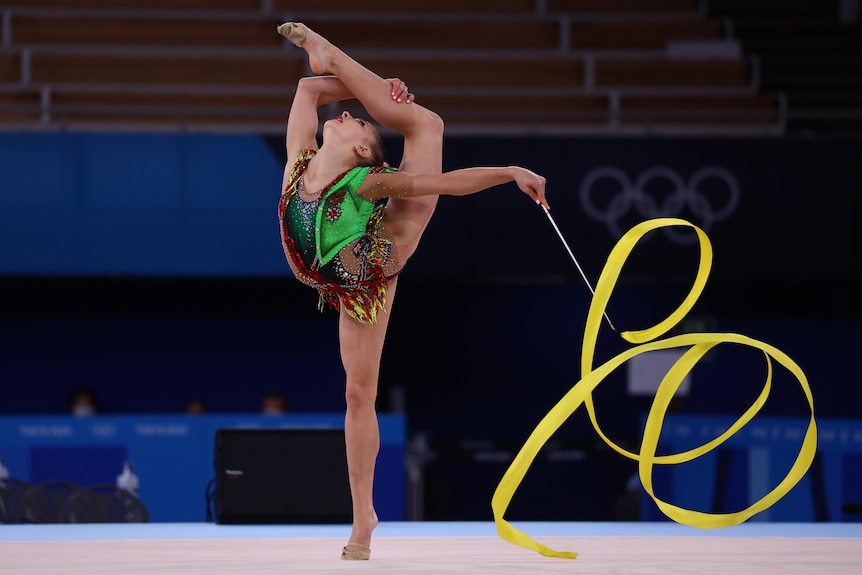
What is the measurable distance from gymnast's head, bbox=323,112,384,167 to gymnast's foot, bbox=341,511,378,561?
1.04m

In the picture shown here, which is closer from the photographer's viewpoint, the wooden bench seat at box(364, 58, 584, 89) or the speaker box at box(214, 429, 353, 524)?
the speaker box at box(214, 429, 353, 524)

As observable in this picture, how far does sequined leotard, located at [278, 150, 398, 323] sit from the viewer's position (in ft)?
10.9

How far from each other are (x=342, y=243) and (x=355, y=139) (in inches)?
13.1

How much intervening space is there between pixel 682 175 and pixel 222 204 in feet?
10.8

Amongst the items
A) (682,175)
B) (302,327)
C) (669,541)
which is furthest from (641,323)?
(669,541)

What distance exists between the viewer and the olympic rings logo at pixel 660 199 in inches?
340

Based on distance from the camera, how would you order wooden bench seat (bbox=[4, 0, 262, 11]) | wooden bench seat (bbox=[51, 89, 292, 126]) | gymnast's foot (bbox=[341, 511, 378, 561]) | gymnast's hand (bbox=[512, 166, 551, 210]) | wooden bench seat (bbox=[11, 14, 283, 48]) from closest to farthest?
1. gymnast's hand (bbox=[512, 166, 551, 210])
2. gymnast's foot (bbox=[341, 511, 378, 561])
3. wooden bench seat (bbox=[51, 89, 292, 126])
4. wooden bench seat (bbox=[11, 14, 283, 48])
5. wooden bench seat (bbox=[4, 0, 262, 11])

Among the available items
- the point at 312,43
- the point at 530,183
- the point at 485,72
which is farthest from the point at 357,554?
the point at 485,72

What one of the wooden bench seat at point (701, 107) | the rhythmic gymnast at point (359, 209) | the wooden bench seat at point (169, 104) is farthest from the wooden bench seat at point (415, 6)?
the rhythmic gymnast at point (359, 209)

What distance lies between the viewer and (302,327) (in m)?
10.2

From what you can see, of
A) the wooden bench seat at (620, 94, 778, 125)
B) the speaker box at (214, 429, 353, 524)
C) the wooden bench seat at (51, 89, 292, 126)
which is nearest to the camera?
the speaker box at (214, 429, 353, 524)

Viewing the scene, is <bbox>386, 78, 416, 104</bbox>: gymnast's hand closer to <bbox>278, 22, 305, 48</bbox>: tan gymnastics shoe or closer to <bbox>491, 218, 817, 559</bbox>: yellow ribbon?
<bbox>278, 22, 305, 48</bbox>: tan gymnastics shoe

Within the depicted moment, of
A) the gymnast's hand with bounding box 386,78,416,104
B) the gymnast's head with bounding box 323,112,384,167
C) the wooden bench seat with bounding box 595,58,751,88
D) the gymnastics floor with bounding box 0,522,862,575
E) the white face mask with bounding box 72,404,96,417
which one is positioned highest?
the wooden bench seat with bounding box 595,58,751,88

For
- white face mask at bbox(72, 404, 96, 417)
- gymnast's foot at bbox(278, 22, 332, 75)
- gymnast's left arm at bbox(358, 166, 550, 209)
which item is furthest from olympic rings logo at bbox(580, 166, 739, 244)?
gymnast's left arm at bbox(358, 166, 550, 209)
